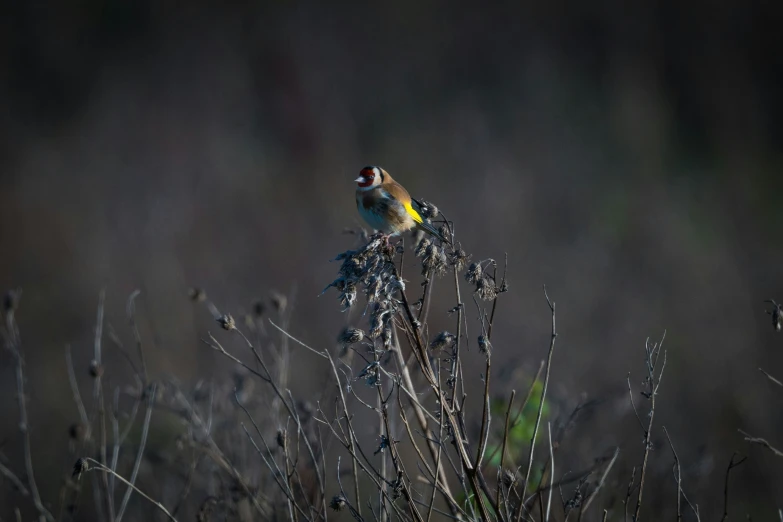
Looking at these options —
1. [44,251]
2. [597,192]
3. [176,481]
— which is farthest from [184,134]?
[176,481]

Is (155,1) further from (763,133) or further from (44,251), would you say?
(763,133)

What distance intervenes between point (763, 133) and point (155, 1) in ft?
32.7

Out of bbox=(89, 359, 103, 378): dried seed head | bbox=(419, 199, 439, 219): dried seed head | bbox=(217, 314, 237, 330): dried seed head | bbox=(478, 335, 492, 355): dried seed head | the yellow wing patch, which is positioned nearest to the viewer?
bbox=(478, 335, 492, 355): dried seed head

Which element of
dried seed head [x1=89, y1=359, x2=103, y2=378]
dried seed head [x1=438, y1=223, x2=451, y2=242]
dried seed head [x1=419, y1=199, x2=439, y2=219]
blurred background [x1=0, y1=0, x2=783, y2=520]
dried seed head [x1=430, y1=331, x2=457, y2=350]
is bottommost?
dried seed head [x1=89, y1=359, x2=103, y2=378]

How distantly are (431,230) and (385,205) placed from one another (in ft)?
1.58

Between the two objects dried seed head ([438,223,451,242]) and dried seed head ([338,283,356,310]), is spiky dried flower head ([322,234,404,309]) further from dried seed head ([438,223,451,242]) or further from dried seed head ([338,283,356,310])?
dried seed head ([438,223,451,242])

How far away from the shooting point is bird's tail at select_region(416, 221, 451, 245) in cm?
253

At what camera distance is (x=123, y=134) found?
11.5 m

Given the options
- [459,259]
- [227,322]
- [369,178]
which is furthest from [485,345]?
[369,178]

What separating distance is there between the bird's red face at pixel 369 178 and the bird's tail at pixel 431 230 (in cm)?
49

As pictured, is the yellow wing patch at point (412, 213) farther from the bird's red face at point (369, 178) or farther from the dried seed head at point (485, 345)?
the dried seed head at point (485, 345)

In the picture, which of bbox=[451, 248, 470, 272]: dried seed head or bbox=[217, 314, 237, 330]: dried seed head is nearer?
bbox=[451, 248, 470, 272]: dried seed head

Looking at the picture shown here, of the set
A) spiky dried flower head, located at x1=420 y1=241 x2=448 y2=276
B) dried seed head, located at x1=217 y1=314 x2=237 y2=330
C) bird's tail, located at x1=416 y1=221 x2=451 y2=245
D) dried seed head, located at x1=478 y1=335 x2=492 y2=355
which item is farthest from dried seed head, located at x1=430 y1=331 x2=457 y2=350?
dried seed head, located at x1=217 y1=314 x2=237 y2=330

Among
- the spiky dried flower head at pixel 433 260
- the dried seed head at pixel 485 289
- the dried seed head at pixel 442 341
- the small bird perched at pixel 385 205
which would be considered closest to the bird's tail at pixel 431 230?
the small bird perched at pixel 385 205
